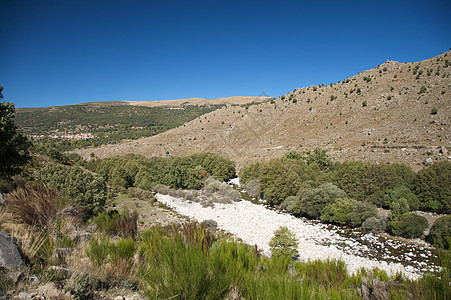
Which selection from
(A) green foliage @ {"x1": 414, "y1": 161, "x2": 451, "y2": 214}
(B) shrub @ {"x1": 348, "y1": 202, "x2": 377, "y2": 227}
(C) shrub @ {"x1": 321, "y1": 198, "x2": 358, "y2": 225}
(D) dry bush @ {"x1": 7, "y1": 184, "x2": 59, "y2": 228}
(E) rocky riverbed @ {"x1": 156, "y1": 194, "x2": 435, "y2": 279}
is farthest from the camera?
(C) shrub @ {"x1": 321, "y1": 198, "x2": 358, "y2": 225}

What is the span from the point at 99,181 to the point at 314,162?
28018 mm

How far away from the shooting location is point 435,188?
19281 millimetres

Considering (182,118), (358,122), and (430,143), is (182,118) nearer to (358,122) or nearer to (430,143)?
(358,122)

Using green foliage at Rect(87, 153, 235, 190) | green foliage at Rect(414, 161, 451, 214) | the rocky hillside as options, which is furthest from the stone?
green foliage at Rect(87, 153, 235, 190)

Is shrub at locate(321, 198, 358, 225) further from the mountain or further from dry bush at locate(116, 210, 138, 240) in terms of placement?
the mountain

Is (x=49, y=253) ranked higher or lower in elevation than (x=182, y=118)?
lower

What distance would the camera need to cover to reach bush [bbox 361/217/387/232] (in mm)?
18562

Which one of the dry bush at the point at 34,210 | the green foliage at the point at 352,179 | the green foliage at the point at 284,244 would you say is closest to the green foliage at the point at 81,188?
the dry bush at the point at 34,210

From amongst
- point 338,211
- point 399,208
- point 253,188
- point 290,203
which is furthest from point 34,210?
point 253,188

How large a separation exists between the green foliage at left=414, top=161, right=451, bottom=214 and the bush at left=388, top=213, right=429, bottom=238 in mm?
3305

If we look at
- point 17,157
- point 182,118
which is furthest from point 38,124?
point 17,157

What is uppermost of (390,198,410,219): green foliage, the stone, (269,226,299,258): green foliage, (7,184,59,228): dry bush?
the stone

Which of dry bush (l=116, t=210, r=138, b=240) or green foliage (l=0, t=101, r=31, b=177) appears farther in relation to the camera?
green foliage (l=0, t=101, r=31, b=177)

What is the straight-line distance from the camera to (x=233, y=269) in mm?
3062
